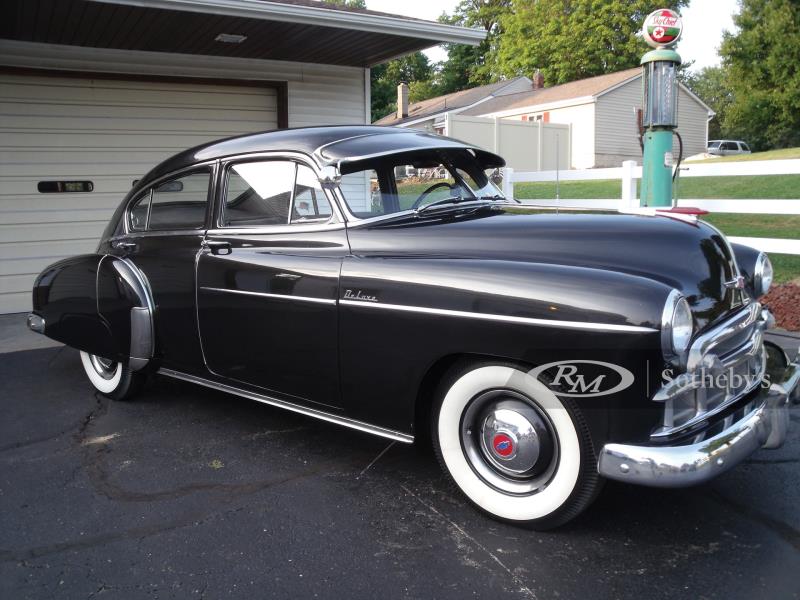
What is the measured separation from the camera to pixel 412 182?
12.7ft

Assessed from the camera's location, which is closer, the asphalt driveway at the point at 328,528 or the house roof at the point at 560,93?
the asphalt driveway at the point at 328,528

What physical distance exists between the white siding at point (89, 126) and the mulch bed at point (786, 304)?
605cm

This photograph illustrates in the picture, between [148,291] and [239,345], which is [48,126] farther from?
[239,345]

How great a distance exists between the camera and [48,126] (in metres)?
8.03

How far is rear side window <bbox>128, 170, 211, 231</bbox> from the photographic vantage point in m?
4.13

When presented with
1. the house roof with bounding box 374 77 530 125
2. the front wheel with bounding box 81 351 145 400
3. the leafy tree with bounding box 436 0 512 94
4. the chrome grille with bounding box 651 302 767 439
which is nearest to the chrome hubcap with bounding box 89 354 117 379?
the front wheel with bounding box 81 351 145 400

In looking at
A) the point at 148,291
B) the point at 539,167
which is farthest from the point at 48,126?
the point at 539,167

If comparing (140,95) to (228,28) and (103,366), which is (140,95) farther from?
(103,366)

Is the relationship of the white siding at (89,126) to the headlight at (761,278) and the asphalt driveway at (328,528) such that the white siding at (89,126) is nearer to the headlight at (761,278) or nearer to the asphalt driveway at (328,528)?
the asphalt driveway at (328,528)

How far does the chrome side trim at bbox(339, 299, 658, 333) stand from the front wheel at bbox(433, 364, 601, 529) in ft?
0.67

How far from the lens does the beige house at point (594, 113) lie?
30203mm

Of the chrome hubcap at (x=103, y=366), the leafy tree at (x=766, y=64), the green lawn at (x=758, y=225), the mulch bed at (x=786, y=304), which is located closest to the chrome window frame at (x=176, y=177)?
the chrome hubcap at (x=103, y=366)

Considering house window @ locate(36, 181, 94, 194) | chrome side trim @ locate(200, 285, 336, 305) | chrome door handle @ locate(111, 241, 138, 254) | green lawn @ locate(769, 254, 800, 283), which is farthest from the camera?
house window @ locate(36, 181, 94, 194)

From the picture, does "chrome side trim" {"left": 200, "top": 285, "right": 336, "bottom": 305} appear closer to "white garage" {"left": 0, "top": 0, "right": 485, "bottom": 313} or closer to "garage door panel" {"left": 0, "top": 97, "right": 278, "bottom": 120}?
"white garage" {"left": 0, "top": 0, "right": 485, "bottom": 313}
